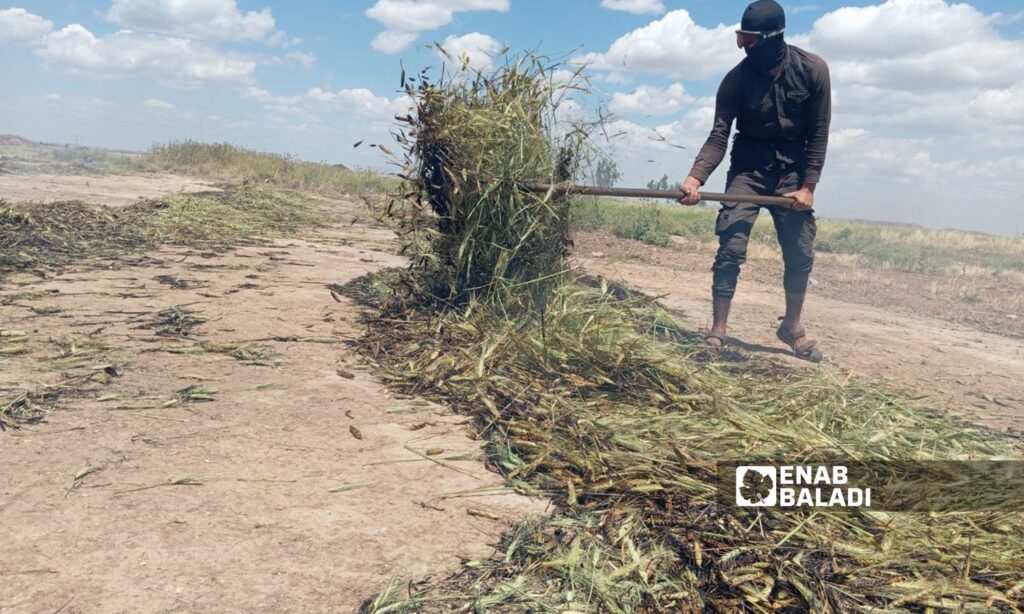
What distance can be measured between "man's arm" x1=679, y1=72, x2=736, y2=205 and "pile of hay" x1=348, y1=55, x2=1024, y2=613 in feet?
3.10

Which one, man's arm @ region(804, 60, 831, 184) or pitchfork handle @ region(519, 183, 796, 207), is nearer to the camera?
pitchfork handle @ region(519, 183, 796, 207)

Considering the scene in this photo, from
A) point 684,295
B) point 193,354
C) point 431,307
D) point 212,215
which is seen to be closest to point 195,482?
point 193,354

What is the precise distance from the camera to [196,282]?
186 inches

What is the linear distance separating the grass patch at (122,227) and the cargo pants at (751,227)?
4.71m

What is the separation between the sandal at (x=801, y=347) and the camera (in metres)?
4.25

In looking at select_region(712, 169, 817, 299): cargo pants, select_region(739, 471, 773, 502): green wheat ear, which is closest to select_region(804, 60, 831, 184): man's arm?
select_region(712, 169, 817, 299): cargo pants

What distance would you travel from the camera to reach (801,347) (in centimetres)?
431

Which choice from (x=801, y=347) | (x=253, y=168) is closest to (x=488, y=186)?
(x=801, y=347)

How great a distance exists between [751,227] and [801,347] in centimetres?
89

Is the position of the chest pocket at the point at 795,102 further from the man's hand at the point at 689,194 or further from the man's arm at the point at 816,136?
Result: the man's hand at the point at 689,194

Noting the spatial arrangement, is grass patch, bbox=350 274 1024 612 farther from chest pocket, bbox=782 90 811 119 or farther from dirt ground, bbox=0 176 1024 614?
chest pocket, bbox=782 90 811 119

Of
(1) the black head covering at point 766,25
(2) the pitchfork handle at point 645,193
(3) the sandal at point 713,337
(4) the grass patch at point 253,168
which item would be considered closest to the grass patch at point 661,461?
(3) the sandal at point 713,337

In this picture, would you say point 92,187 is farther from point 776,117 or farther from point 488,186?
point 776,117

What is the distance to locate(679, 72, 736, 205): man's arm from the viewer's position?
167 inches
